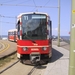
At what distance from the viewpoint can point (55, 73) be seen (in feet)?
35.1

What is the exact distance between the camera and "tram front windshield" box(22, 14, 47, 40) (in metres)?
14.4

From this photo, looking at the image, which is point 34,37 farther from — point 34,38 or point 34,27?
point 34,27

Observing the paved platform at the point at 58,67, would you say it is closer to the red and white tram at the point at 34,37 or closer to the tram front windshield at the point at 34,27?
the red and white tram at the point at 34,37

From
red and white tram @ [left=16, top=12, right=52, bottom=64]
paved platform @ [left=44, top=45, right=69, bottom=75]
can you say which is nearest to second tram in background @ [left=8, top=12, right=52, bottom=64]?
red and white tram @ [left=16, top=12, right=52, bottom=64]

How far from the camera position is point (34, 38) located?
14.3 metres

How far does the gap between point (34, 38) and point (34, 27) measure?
717 millimetres

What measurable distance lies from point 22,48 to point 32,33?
113 centimetres

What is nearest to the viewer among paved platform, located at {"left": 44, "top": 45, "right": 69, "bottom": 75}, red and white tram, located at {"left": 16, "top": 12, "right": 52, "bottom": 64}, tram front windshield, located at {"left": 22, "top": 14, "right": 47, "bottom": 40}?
paved platform, located at {"left": 44, "top": 45, "right": 69, "bottom": 75}

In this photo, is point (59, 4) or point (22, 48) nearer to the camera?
point (22, 48)

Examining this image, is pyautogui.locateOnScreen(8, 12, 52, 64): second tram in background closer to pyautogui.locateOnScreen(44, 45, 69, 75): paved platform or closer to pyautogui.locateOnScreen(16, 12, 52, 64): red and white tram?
pyautogui.locateOnScreen(16, 12, 52, 64): red and white tram

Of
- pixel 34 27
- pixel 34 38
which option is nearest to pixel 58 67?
pixel 34 38

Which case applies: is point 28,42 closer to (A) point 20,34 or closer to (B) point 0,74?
(A) point 20,34

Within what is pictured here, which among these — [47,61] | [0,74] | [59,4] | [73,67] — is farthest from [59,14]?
[73,67]

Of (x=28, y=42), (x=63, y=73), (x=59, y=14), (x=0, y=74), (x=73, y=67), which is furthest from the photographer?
(x=59, y=14)
